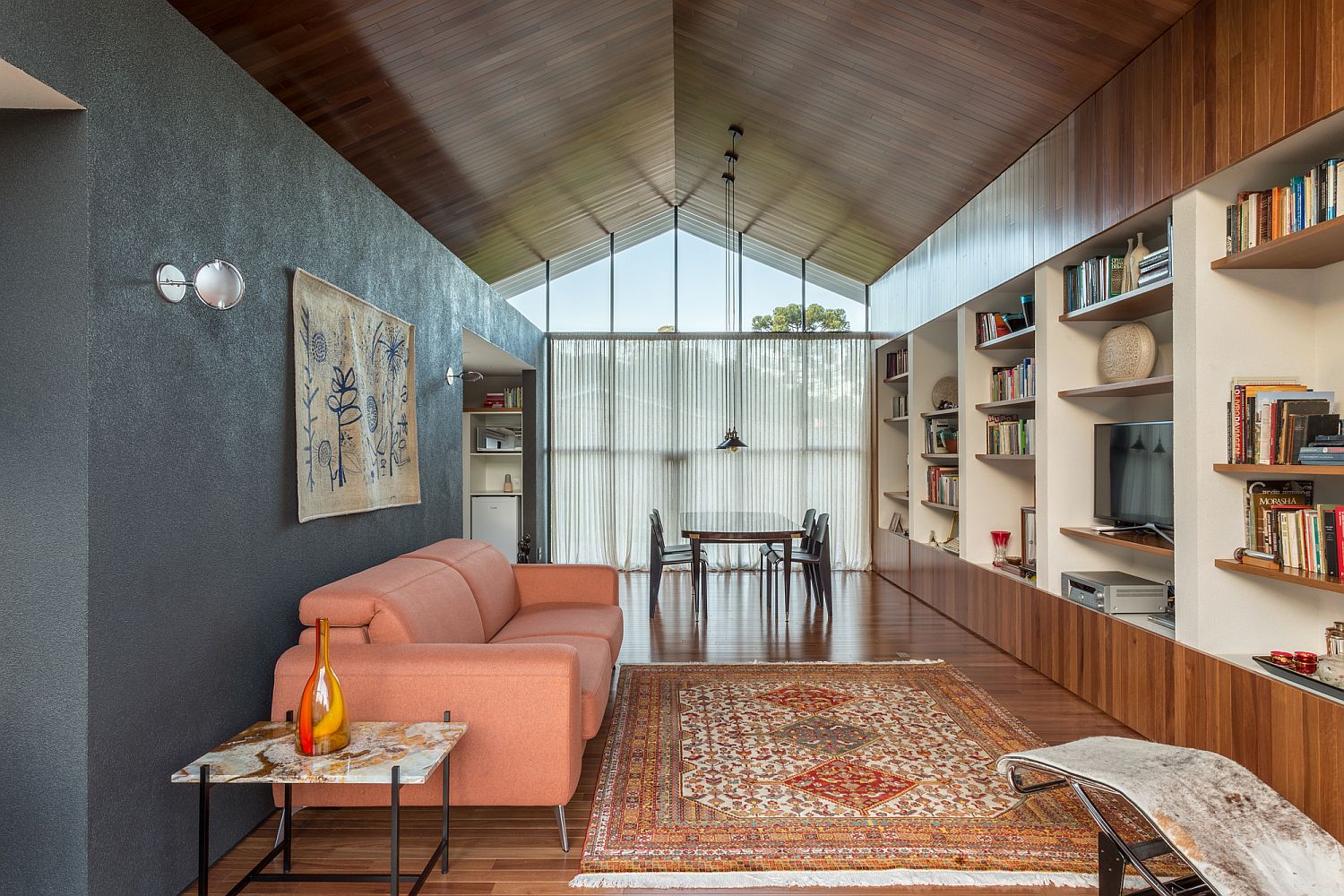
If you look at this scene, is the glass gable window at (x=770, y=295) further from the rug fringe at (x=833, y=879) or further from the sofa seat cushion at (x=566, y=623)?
the rug fringe at (x=833, y=879)

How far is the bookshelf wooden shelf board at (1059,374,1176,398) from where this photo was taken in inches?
142

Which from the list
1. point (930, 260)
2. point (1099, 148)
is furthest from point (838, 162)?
point (1099, 148)

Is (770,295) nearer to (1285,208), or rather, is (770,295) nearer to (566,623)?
(566,623)

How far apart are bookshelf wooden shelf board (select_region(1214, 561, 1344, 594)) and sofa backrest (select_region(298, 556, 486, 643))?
9.85ft

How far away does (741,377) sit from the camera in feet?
28.1

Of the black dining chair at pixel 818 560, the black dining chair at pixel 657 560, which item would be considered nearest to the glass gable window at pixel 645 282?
the black dining chair at pixel 657 560

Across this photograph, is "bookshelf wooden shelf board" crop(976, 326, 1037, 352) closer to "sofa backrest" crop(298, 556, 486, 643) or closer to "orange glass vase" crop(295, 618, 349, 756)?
"sofa backrest" crop(298, 556, 486, 643)

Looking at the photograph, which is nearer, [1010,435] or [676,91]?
[1010,435]

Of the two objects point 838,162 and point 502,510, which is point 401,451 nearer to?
point 838,162

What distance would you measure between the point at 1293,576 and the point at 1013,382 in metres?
2.56

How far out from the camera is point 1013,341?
5.13 m

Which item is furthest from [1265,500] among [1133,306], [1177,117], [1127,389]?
[1177,117]

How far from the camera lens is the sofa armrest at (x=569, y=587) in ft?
14.8

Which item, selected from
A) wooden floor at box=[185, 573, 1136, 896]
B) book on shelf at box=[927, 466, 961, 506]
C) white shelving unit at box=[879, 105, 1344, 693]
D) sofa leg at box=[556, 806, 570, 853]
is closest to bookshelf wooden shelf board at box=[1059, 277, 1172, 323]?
white shelving unit at box=[879, 105, 1344, 693]
